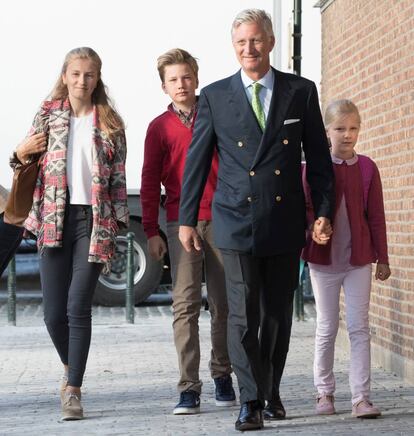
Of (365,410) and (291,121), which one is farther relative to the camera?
(365,410)

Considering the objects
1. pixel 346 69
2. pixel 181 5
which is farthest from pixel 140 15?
pixel 346 69

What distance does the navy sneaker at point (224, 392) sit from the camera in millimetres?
7938

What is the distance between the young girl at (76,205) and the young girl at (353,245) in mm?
1025

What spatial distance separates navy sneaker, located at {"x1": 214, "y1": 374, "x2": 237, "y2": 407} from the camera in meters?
7.94

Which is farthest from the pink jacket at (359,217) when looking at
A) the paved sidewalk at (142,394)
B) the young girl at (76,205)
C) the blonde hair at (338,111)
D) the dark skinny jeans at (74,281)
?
the dark skinny jeans at (74,281)

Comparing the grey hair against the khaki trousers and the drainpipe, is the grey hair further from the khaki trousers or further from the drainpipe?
the drainpipe

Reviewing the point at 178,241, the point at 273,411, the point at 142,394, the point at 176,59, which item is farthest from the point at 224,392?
the point at 176,59

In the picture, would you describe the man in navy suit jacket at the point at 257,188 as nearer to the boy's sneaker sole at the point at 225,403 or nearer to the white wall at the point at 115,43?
the boy's sneaker sole at the point at 225,403

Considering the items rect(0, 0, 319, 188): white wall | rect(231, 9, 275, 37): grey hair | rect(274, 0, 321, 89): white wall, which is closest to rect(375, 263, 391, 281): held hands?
rect(231, 9, 275, 37): grey hair

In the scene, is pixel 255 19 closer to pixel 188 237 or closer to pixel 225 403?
pixel 188 237

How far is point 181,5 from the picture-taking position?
1582 centimetres

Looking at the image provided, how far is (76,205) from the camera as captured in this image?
24.8 ft

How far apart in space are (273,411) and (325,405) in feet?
1.12

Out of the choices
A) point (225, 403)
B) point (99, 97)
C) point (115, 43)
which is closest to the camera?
point (99, 97)
